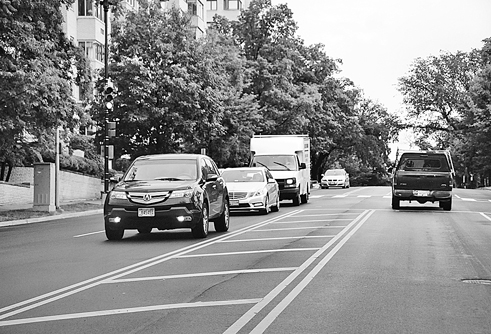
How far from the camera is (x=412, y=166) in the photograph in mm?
29422

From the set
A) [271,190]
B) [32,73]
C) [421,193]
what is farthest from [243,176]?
[32,73]

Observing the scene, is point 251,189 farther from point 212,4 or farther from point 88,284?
point 212,4

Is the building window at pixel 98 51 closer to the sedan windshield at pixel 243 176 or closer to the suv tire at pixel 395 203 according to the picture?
the sedan windshield at pixel 243 176

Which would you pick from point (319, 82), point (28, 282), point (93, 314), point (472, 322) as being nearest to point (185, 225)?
point (28, 282)

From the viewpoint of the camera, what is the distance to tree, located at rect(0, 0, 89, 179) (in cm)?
2344

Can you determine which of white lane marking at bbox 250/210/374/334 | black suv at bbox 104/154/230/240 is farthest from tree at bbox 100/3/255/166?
white lane marking at bbox 250/210/374/334

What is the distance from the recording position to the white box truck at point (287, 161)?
106ft

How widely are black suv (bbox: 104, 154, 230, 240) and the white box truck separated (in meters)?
14.5

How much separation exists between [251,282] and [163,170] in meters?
7.61

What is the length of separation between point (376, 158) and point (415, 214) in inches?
2327

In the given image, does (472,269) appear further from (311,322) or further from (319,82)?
(319,82)

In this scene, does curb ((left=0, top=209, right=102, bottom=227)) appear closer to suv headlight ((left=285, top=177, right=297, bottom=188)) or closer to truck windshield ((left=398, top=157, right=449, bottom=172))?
suv headlight ((left=285, top=177, right=297, bottom=188))

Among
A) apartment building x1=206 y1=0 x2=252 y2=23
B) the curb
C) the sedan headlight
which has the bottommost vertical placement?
the curb

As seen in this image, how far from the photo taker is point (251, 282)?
33.7 ft
